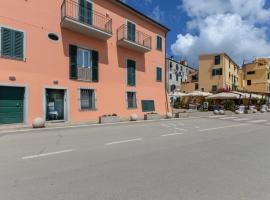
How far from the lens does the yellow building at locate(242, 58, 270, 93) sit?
5606cm

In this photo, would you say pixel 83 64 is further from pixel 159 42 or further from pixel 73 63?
pixel 159 42

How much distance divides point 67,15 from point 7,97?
675 centimetres

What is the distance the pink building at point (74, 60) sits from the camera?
44.0ft

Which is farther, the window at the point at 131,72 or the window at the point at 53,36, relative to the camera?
the window at the point at 131,72

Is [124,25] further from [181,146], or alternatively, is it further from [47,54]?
[181,146]

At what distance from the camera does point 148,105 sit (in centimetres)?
2302

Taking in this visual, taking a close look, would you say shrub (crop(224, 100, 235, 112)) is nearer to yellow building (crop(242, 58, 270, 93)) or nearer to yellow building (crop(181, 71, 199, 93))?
yellow building (crop(181, 71, 199, 93))

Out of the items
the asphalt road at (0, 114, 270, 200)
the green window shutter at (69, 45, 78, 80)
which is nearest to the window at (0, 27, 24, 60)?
the green window shutter at (69, 45, 78, 80)

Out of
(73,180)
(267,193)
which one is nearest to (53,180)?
(73,180)

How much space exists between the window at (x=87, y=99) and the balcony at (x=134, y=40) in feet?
17.6

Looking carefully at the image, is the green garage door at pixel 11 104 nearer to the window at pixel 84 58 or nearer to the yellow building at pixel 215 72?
the window at pixel 84 58

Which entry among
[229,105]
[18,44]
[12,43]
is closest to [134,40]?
[18,44]

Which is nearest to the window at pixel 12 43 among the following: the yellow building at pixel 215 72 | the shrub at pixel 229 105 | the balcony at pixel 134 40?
the balcony at pixel 134 40

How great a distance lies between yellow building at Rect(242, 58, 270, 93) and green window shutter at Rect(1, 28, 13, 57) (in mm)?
55888
